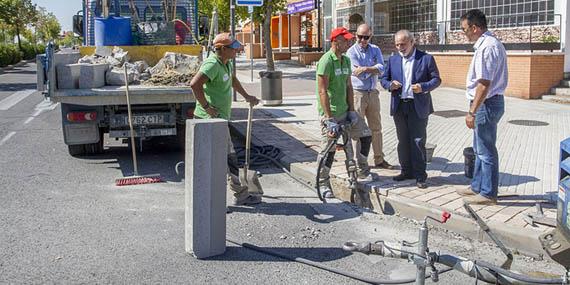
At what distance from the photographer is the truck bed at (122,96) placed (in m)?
7.29

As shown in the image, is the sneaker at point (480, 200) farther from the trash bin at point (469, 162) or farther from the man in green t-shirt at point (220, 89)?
the man in green t-shirt at point (220, 89)

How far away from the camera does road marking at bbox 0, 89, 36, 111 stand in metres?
15.5

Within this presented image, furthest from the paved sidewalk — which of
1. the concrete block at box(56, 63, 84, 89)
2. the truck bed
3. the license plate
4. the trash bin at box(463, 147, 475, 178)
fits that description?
the concrete block at box(56, 63, 84, 89)

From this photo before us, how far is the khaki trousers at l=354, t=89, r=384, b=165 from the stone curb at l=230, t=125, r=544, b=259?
0.75 metres

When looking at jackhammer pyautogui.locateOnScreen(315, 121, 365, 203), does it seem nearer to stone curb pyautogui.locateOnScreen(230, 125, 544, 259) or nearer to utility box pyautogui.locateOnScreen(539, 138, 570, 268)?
stone curb pyautogui.locateOnScreen(230, 125, 544, 259)

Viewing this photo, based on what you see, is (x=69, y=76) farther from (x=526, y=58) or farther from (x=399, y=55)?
(x=526, y=58)

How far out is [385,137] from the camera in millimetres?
9586

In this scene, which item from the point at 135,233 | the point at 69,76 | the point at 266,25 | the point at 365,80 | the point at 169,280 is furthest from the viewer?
the point at 266,25

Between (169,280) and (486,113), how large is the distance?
325 cm

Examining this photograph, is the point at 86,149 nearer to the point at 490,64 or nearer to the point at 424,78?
the point at 424,78

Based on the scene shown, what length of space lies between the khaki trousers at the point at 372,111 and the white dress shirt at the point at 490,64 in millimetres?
1731

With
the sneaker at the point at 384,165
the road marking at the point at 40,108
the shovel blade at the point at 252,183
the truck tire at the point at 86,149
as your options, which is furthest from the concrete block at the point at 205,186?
the road marking at the point at 40,108

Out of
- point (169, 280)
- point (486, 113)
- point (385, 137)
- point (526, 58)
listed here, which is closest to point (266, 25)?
point (526, 58)

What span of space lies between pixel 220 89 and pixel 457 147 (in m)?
4.12
